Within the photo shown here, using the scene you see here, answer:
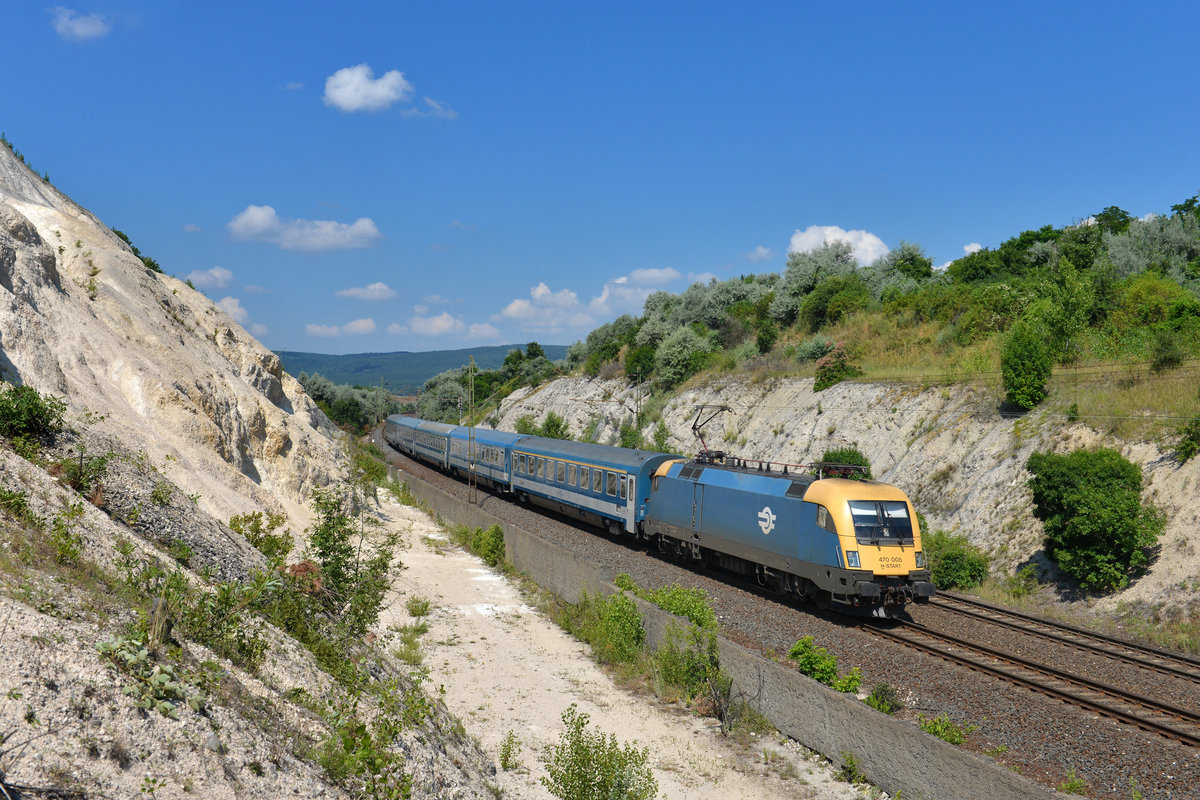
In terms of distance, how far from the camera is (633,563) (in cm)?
2241

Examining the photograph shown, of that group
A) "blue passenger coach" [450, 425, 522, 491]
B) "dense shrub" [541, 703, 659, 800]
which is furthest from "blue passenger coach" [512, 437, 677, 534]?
"dense shrub" [541, 703, 659, 800]

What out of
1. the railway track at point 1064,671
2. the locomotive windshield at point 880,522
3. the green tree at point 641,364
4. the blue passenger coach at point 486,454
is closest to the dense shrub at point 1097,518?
the railway track at point 1064,671

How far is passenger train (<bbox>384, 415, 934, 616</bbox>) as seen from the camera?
51.2 ft

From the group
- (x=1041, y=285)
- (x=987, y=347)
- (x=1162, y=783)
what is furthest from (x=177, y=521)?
(x=1041, y=285)

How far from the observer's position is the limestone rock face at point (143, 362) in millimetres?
16984

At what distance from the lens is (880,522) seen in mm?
15805

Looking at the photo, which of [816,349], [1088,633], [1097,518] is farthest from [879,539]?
[816,349]

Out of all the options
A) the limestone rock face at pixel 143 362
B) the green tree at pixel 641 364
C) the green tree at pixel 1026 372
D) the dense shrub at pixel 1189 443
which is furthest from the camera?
the green tree at pixel 641 364

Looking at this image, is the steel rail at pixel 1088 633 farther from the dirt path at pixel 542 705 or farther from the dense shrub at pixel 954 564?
the dirt path at pixel 542 705

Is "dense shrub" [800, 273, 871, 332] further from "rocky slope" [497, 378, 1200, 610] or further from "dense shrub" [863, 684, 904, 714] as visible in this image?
"dense shrub" [863, 684, 904, 714]

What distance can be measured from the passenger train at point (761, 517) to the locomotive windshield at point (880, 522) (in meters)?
0.02

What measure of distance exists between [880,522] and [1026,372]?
13.3m

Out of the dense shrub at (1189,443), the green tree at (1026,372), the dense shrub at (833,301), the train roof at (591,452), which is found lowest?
the train roof at (591,452)

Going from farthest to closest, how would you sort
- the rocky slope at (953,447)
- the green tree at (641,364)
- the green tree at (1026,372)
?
the green tree at (641,364) → the green tree at (1026,372) → the rocky slope at (953,447)
